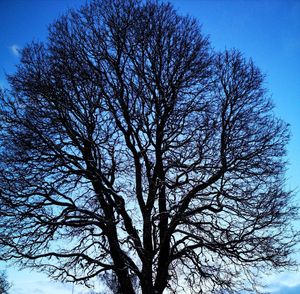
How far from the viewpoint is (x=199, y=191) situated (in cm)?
1023

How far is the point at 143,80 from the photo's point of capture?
11.2 meters

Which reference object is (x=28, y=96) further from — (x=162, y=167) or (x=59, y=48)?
(x=162, y=167)

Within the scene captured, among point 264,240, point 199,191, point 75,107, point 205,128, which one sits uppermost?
point 75,107

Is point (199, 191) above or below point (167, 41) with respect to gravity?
below

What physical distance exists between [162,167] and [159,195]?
92 centimetres

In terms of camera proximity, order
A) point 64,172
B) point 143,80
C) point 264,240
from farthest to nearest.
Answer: point 143,80
point 64,172
point 264,240

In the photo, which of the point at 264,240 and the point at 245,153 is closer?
the point at 264,240

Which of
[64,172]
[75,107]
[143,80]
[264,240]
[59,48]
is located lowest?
[264,240]

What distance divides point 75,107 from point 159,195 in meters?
3.95

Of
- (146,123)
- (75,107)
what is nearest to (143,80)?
(146,123)

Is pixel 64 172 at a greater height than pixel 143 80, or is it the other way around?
pixel 143 80

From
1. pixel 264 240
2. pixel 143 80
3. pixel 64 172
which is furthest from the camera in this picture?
pixel 143 80

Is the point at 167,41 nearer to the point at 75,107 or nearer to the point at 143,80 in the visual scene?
the point at 143,80

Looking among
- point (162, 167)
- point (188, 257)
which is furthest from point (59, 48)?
point (188, 257)
